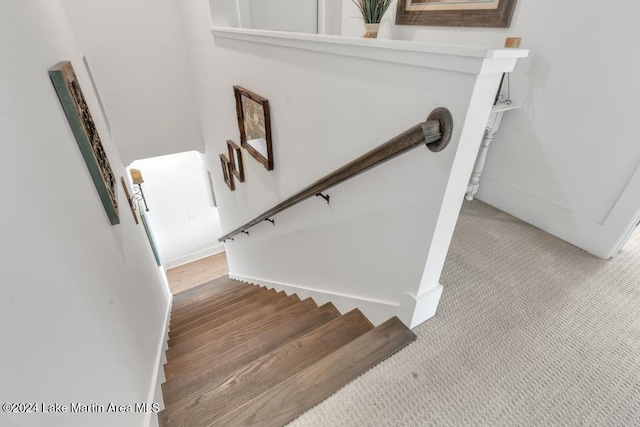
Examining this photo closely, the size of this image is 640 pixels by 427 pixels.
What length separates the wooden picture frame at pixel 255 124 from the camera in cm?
199

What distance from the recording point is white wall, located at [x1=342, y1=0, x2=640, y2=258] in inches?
59.3

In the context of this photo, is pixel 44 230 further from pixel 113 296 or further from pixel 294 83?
pixel 294 83

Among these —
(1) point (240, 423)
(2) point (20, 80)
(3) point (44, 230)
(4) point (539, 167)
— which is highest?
(2) point (20, 80)

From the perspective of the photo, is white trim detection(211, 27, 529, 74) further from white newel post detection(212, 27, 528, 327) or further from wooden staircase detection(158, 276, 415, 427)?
wooden staircase detection(158, 276, 415, 427)

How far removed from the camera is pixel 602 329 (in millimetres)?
1334

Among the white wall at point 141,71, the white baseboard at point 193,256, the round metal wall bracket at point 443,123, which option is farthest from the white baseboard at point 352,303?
the white baseboard at point 193,256

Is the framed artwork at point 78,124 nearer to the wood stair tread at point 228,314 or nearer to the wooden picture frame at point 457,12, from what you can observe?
the wood stair tread at point 228,314

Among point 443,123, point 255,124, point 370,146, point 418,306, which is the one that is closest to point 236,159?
point 255,124

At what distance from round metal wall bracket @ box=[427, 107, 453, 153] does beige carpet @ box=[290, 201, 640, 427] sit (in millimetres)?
837

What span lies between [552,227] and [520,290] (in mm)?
683

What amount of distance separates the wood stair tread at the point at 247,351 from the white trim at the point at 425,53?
144 cm

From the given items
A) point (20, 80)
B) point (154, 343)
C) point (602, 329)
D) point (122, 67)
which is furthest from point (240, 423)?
point (122, 67)

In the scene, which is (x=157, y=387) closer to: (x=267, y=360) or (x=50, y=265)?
(x=267, y=360)

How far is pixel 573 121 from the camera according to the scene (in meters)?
1.70
